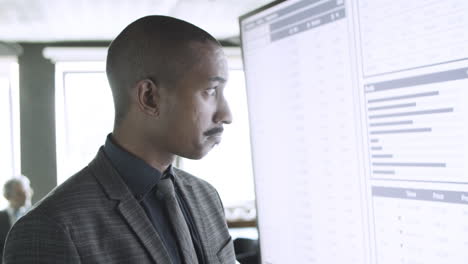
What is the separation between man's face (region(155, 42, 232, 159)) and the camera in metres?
0.91

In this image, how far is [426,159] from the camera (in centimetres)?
77

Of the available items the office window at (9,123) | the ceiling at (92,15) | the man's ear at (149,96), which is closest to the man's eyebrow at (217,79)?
the man's ear at (149,96)

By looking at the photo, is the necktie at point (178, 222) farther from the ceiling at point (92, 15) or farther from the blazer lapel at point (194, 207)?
the ceiling at point (92, 15)

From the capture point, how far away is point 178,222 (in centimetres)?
97

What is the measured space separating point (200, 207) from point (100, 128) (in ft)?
15.9

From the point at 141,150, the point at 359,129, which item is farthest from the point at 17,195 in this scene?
the point at 359,129

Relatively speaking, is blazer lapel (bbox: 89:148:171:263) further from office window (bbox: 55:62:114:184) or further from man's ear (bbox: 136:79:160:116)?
office window (bbox: 55:62:114:184)

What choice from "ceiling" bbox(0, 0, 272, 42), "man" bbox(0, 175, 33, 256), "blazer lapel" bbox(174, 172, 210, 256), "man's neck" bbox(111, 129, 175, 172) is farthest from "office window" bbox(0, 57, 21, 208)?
"man's neck" bbox(111, 129, 175, 172)

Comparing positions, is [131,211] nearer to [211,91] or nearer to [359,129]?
[211,91]

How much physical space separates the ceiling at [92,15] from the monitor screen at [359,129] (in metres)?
3.02

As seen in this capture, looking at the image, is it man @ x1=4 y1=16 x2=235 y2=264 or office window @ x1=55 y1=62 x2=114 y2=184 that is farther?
office window @ x1=55 y1=62 x2=114 y2=184

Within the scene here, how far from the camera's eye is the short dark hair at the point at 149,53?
921 mm

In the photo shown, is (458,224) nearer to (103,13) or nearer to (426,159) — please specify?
(426,159)

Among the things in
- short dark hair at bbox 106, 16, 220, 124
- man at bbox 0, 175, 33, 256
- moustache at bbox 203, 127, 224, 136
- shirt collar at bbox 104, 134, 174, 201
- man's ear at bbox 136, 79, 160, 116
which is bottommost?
man at bbox 0, 175, 33, 256
